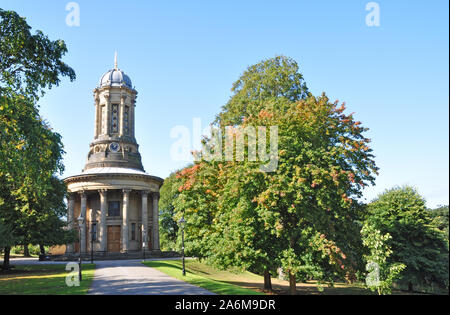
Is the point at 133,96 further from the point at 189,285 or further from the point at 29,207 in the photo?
the point at 189,285

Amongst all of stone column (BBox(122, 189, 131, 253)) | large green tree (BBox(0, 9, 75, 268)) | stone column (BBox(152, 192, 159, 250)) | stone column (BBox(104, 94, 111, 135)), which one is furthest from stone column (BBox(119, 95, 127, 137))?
large green tree (BBox(0, 9, 75, 268))

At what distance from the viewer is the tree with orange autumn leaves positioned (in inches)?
811

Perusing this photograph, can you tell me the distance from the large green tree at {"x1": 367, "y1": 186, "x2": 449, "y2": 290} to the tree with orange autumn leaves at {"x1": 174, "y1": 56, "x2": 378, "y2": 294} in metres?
16.0

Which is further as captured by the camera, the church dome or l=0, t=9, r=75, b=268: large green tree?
the church dome

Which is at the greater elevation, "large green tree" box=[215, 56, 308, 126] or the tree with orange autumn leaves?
"large green tree" box=[215, 56, 308, 126]

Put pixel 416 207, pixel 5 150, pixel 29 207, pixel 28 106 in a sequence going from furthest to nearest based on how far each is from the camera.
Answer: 1. pixel 416 207
2. pixel 29 207
3. pixel 28 106
4. pixel 5 150

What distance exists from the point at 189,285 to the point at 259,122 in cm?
1049

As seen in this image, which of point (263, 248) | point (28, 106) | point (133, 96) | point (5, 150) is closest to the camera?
point (5, 150)

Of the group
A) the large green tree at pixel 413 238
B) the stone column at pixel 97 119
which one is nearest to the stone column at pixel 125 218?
the stone column at pixel 97 119

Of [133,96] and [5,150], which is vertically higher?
[133,96]

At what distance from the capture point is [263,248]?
22297 millimetres

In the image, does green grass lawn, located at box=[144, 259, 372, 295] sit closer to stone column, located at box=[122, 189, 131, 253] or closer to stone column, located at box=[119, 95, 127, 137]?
stone column, located at box=[122, 189, 131, 253]

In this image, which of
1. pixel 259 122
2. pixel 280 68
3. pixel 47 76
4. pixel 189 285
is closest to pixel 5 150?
pixel 47 76

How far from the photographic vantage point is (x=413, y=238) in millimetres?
39625
